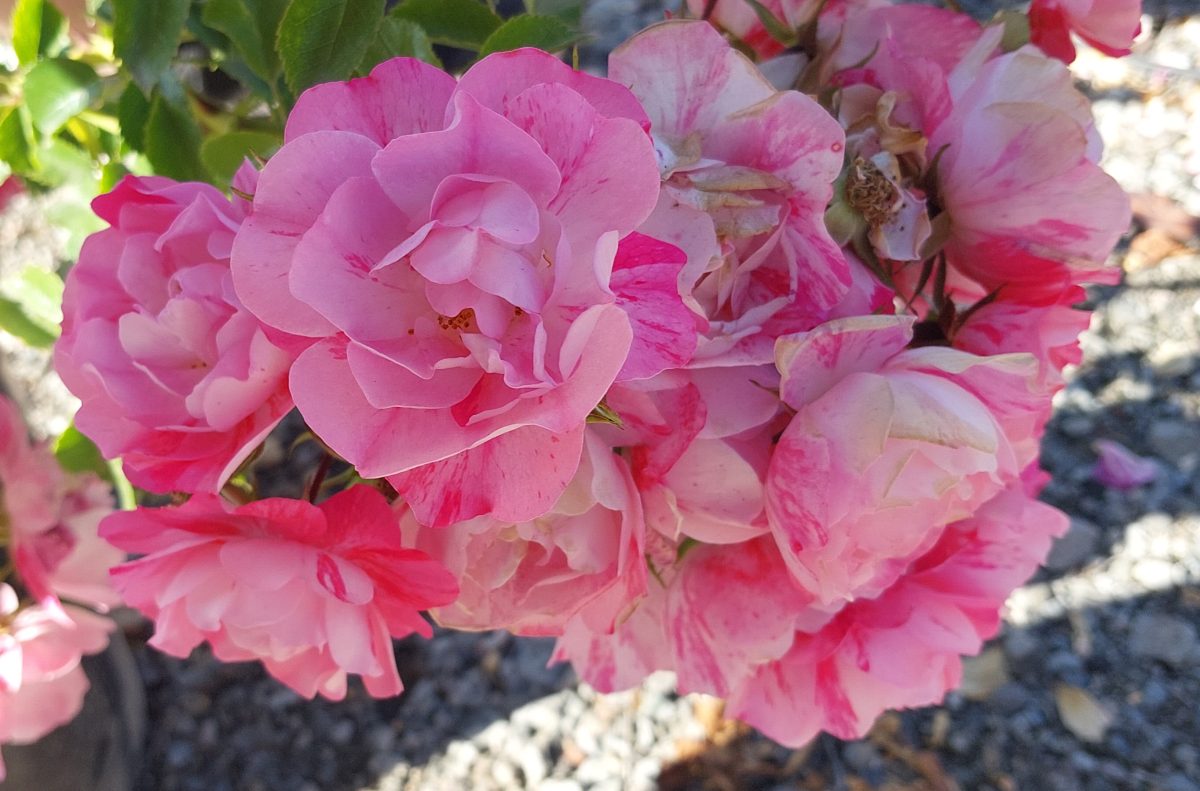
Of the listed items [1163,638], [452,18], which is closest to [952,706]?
[1163,638]

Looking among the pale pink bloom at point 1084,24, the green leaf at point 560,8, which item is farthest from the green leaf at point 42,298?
the pale pink bloom at point 1084,24

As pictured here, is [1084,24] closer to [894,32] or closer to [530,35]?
[894,32]

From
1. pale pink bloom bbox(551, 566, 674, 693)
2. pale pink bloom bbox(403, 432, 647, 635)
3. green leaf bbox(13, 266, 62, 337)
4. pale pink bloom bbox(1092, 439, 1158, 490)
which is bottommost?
pale pink bloom bbox(1092, 439, 1158, 490)

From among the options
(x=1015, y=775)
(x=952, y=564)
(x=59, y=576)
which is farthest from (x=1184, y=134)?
(x=59, y=576)

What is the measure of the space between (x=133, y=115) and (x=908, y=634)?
1.54 ft

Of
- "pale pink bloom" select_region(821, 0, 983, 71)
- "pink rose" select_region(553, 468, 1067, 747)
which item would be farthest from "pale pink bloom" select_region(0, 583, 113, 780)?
"pale pink bloom" select_region(821, 0, 983, 71)

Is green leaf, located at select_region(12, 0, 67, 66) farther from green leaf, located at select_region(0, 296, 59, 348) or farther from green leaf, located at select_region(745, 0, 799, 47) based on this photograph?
green leaf, located at select_region(745, 0, 799, 47)

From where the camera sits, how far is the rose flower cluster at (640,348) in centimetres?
27

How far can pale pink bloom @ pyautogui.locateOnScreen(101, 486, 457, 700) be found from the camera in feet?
1.13

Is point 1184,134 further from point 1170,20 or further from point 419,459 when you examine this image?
point 419,459

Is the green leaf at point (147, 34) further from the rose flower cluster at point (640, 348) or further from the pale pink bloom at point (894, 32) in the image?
the pale pink bloom at point (894, 32)

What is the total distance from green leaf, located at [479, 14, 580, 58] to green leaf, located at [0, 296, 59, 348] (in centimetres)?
46

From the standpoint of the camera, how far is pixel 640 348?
0.88 ft

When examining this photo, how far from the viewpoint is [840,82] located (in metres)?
0.39
